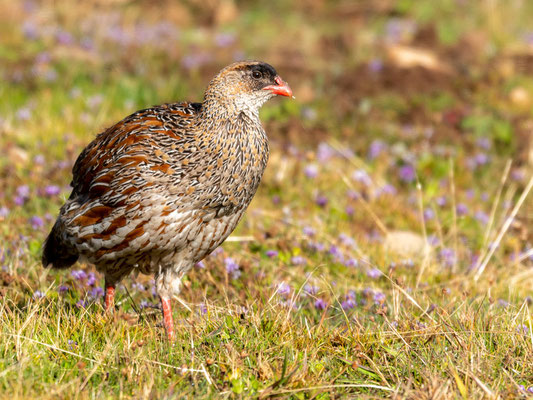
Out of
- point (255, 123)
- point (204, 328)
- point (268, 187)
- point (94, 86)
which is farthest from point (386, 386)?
point (94, 86)

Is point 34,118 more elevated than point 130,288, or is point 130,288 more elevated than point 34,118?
point 34,118

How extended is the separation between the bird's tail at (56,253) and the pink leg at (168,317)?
0.70 metres

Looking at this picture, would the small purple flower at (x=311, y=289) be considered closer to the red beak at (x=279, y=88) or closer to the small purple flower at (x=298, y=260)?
the small purple flower at (x=298, y=260)

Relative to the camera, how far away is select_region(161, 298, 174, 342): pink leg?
429 centimetres

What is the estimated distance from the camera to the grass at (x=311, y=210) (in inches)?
152

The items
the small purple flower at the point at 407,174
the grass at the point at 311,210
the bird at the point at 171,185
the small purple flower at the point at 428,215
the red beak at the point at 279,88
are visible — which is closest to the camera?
the grass at the point at 311,210

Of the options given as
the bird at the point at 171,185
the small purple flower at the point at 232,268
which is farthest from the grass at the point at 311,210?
the bird at the point at 171,185

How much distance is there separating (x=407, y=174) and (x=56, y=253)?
13.5 feet

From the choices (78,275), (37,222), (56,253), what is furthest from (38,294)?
(37,222)

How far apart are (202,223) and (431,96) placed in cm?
573

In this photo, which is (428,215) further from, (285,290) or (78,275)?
(78,275)

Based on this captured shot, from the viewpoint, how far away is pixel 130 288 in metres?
5.32

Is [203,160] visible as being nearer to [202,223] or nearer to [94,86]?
[202,223]

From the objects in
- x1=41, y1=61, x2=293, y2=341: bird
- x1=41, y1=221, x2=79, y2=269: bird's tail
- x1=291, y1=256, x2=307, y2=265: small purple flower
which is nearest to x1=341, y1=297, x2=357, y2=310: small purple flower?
x1=291, y1=256, x2=307, y2=265: small purple flower
